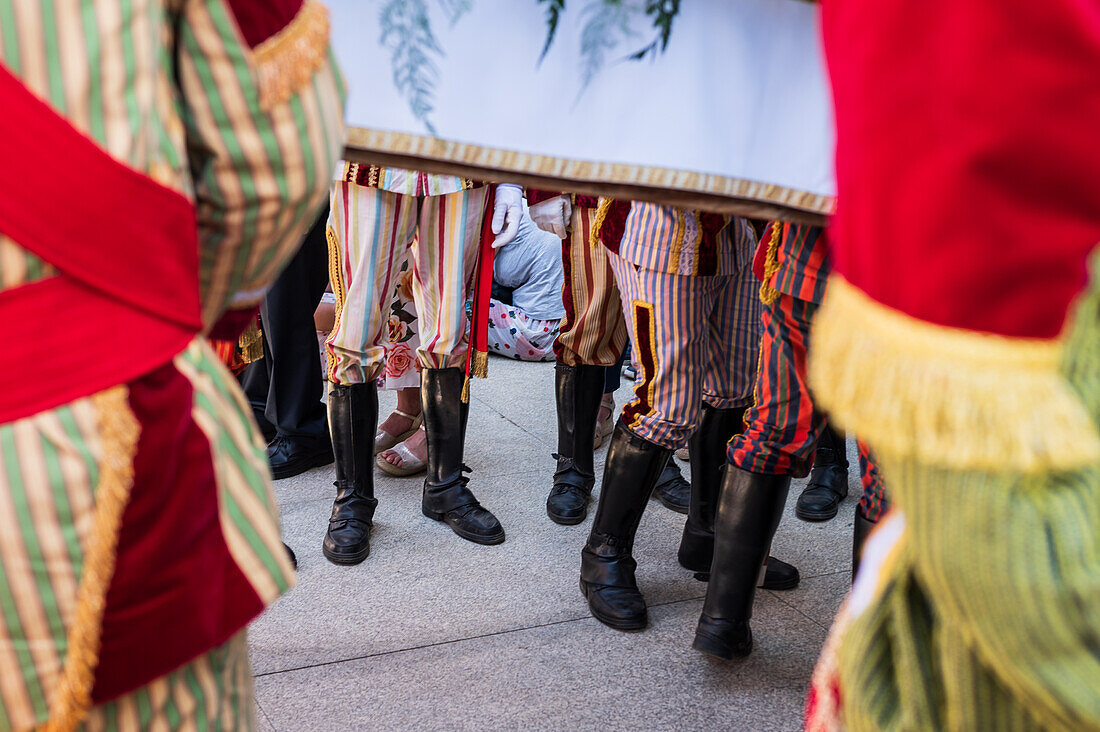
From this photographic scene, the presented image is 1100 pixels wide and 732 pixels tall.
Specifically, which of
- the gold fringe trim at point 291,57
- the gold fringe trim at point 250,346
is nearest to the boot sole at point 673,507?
the gold fringe trim at point 250,346

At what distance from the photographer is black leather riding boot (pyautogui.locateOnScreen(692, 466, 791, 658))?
201cm

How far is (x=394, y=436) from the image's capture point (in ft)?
11.5

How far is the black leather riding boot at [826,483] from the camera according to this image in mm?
2975

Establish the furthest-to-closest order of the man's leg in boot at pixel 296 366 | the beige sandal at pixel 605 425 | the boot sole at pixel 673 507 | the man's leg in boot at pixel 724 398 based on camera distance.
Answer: the beige sandal at pixel 605 425
the man's leg in boot at pixel 296 366
the boot sole at pixel 673 507
the man's leg in boot at pixel 724 398

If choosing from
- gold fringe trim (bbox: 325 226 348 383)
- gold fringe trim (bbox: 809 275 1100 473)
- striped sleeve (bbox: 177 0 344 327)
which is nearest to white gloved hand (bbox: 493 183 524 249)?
gold fringe trim (bbox: 325 226 348 383)

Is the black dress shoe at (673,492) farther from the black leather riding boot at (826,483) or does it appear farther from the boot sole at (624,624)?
the boot sole at (624,624)

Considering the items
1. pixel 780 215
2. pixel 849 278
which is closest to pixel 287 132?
pixel 849 278

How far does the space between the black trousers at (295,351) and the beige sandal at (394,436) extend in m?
0.20

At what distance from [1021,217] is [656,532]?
2396mm

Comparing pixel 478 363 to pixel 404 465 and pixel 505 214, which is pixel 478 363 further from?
pixel 505 214

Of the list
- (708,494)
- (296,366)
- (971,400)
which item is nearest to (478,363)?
(708,494)

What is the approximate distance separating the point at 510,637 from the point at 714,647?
48cm

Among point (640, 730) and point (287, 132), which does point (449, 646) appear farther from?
point (287, 132)

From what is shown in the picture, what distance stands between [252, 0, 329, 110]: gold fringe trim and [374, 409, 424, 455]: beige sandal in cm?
271
